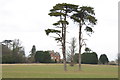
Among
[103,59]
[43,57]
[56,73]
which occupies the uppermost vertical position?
[43,57]

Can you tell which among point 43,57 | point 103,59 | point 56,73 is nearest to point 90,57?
point 103,59

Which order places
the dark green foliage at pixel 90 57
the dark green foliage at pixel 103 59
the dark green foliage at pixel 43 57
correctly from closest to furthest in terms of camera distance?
the dark green foliage at pixel 90 57
the dark green foliage at pixel 43 57
the dark green foliage at pixel 103 59

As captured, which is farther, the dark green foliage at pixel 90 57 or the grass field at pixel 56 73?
the dark green foliage at pixel 90 57

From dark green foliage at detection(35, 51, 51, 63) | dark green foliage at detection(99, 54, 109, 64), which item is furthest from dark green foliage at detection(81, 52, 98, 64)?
dark green foliage at detection(35, 51, 51, 63)

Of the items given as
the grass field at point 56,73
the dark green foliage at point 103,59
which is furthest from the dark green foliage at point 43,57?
the grass field at point 56,73

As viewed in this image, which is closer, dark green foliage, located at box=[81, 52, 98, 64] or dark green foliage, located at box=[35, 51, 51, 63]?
dark green foliage, located at box=[81, 52, 98, 64]

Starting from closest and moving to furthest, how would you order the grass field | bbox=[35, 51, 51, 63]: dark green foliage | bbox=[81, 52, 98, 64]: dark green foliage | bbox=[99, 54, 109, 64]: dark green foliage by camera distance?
the grass field → bbox=[81, 52, 98, 64]: dark green foliage → bbox=[35, 51, 51, 63]: dark green foliage → bbox=[99, 54, 109, 64]: dark green foliage

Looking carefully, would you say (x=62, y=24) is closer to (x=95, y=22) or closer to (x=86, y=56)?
(x=95, y=22)

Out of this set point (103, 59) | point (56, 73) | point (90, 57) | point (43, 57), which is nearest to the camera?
point (56, 73)

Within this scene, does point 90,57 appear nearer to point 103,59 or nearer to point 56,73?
point 103,59

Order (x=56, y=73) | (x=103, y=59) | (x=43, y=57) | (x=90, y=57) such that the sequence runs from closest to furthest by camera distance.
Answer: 1. (x=56, y=73)
2. (x=90, y=57)
3. (x=43, y=57)
4. (x=103, y=59)

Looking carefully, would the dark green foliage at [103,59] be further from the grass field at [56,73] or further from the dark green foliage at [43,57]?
the grass field at [56,73]

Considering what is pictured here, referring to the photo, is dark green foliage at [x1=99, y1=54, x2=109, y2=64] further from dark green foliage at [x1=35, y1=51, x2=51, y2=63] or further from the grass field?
the grass field

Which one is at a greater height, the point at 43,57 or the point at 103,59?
the point at 43,57
